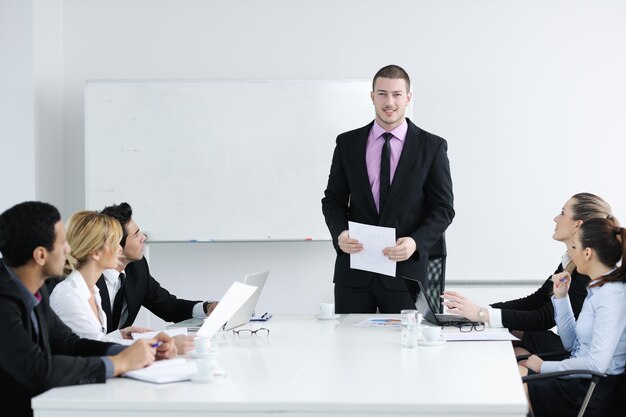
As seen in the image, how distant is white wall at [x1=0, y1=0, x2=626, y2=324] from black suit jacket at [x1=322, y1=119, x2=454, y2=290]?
2.00 meters

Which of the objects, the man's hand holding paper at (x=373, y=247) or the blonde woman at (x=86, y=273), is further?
the man's hand holding paper at (x=373, y=247)

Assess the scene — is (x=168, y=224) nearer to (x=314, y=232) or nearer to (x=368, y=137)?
(x=314, y=232)

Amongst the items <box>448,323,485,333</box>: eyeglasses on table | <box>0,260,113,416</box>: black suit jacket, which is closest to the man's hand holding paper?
<box>448,323,485,333</box>: eyeglasses on table

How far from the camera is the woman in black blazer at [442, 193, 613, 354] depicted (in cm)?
346

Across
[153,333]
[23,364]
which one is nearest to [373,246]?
[153,333]

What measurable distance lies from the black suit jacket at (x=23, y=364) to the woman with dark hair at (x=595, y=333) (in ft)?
5.33

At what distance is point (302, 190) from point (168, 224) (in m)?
0.98

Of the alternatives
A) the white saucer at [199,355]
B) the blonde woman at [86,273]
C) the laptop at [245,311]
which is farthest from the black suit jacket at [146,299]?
the white saucer at [199,355]

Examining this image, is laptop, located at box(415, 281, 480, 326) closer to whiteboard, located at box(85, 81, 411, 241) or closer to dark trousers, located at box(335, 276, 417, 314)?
dark trousers, located at box(335, 276, 417, 314)

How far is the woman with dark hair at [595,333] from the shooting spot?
2980 mm

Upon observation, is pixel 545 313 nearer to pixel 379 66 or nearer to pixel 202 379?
pixel 202 379

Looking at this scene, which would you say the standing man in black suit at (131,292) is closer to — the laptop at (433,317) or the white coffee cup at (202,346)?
the laptop at (433,317)

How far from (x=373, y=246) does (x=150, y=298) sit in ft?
3.89

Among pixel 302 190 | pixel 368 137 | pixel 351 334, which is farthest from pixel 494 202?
pixel 351 334
